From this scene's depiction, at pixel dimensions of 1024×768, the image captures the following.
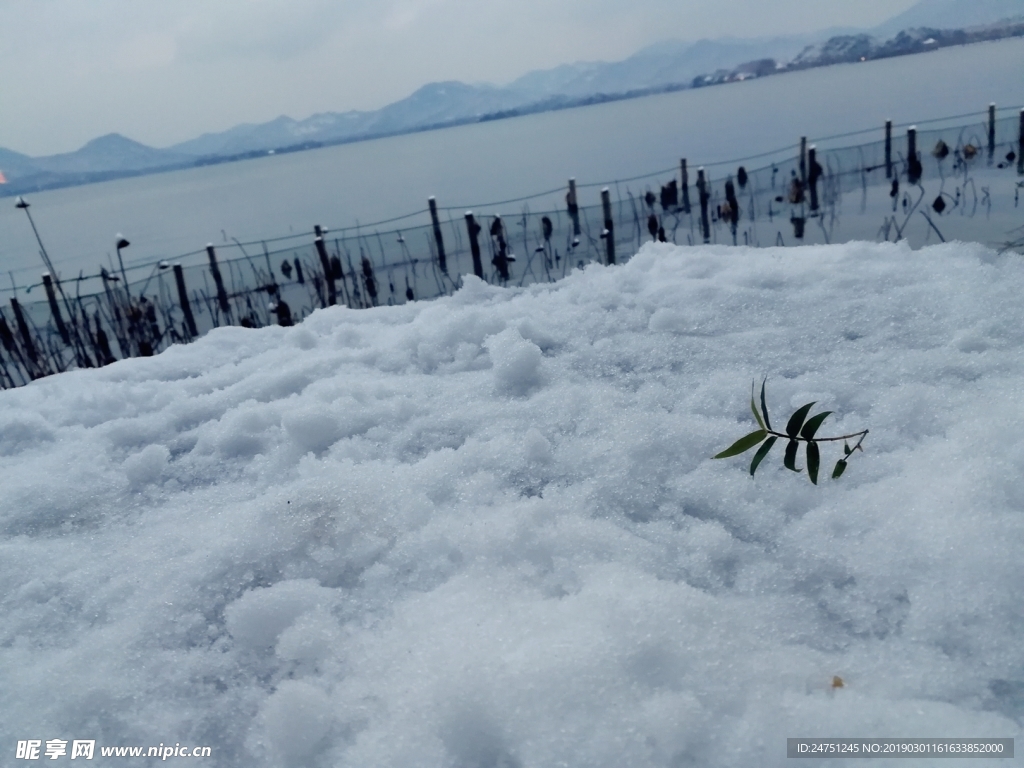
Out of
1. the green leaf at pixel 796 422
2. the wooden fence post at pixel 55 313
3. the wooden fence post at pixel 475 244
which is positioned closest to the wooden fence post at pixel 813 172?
the wooden fence post at pixel 475 244

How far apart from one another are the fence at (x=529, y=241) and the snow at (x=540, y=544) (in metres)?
3.83

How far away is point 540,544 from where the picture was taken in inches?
47.0

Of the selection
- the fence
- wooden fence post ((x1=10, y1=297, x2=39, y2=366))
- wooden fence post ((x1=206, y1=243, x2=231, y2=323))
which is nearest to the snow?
wooden fence post ((x1=10, y1=297, x2=39, y2=366))

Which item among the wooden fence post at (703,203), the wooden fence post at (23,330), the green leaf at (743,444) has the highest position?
the green leaf at (743,444)

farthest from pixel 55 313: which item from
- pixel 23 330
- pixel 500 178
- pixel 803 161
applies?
pixel 500 178

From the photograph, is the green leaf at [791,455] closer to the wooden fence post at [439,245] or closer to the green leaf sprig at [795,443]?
the green leaf sprig at [795,443]

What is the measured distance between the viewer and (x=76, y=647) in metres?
1.11

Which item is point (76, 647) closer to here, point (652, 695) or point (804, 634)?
point (652, 695)

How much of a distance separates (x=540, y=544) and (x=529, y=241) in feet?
26.2

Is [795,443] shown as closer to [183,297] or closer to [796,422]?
[796,422]

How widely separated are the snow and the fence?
3.83 metres

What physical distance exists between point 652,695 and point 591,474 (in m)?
0.52

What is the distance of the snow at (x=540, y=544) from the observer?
3.00 feet

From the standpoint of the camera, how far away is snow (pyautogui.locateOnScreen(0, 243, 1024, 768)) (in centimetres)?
91
